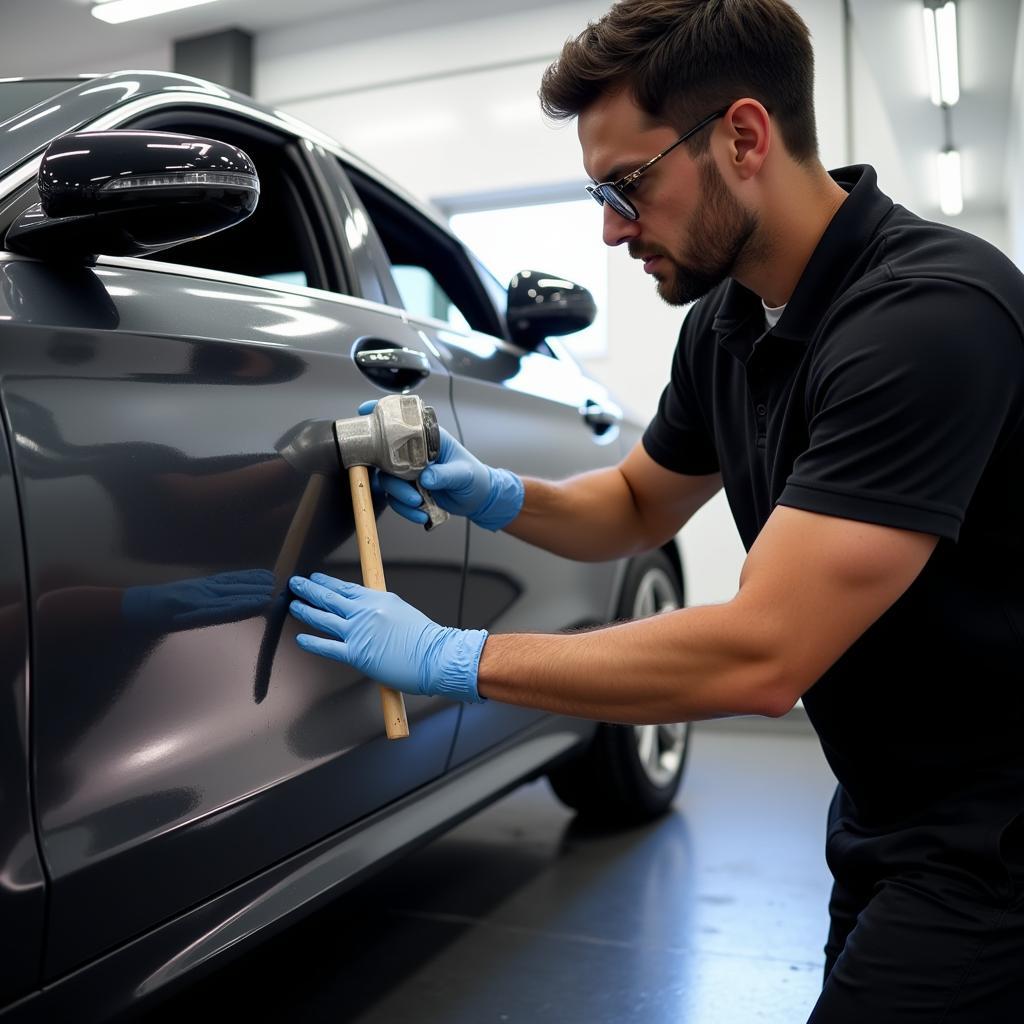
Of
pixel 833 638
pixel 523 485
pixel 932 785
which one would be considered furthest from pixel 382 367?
pixel 932 785

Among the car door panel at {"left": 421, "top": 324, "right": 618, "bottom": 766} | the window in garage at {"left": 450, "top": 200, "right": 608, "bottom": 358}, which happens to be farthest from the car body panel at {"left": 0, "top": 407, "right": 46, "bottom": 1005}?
the window in garage at {"left": 450, "top": 200, "right": 608, "bottom": 358}

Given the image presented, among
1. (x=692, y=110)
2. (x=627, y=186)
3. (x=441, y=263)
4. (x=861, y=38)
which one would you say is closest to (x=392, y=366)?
(x=627, y=186)

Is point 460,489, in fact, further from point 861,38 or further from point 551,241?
point 551,241

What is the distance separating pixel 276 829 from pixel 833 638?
0.68m

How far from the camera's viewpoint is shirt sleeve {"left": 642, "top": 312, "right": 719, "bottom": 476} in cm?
170

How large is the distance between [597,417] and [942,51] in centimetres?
387

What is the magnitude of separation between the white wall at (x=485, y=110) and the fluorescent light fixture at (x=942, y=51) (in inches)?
17.2

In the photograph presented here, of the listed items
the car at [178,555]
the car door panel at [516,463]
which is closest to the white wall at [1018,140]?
the car door panel at [516,463]

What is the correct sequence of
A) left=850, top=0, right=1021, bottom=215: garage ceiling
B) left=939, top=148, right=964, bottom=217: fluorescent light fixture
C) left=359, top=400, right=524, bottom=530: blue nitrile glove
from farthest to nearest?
left=939, top=148, right=964, bottom=217: fluorescent light fixture → left=850, top=0, right=1021, bottom=215: garage ceiling → left=359, top=400, right=524, bottom=530: blue nitrile glove

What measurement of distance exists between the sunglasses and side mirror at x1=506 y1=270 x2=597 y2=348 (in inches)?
36.4

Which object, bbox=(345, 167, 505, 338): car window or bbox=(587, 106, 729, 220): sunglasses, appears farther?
bbox=(345, 167, 505, 338): car window

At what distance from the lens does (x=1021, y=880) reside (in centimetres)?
121

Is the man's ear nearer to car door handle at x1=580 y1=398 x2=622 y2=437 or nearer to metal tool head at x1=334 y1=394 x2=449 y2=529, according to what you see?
metal tool head at x1=334 y1=394 x2=449 y2=529

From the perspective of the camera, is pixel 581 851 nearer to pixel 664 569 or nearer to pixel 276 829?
pixel 664 569
